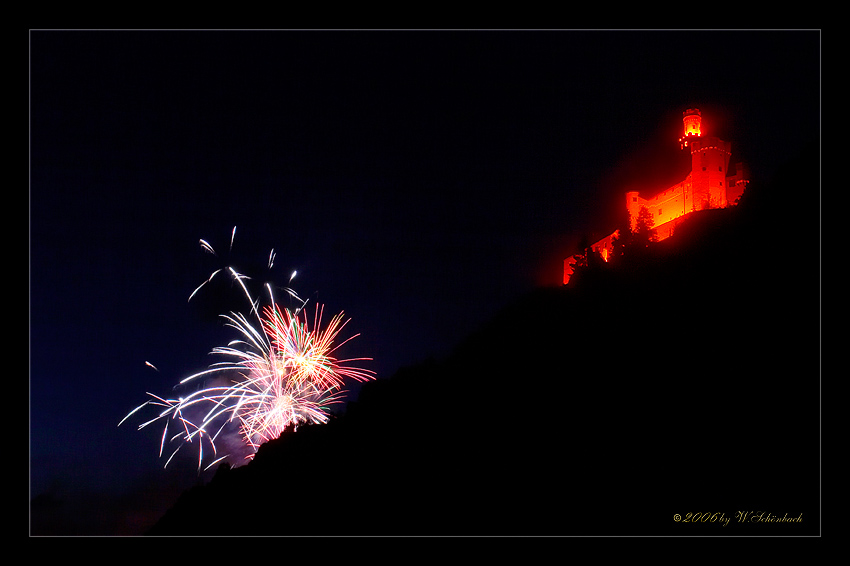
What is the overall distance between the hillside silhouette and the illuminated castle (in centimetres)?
1091

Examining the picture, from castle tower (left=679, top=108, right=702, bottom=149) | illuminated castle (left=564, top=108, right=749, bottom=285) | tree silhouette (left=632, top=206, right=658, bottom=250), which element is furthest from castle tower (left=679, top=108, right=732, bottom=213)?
tree silhouette (left=632, top=206, right=658, bottom=250)

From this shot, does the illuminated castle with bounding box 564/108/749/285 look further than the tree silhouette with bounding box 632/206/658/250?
Yes

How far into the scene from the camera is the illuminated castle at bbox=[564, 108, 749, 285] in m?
47.8

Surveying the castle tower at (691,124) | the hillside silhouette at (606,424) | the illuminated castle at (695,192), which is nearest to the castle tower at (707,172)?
the illuminated castle at (695,192)

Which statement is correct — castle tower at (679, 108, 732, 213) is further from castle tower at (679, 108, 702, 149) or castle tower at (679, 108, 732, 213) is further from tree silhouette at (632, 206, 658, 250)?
tree silhouette at (632, 206, 658, 250)

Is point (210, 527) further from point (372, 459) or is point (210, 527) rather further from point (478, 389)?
point (478, 389)

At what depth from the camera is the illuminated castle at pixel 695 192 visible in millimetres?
47844

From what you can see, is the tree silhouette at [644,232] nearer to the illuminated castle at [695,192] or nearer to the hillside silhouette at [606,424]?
the illuminated castle at [695,192]

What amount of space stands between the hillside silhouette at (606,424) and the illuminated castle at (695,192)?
1091 centimetres

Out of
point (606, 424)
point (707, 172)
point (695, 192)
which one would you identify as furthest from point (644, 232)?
point (606, 424)

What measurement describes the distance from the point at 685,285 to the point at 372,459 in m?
21.0

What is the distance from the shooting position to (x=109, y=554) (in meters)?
13.1
